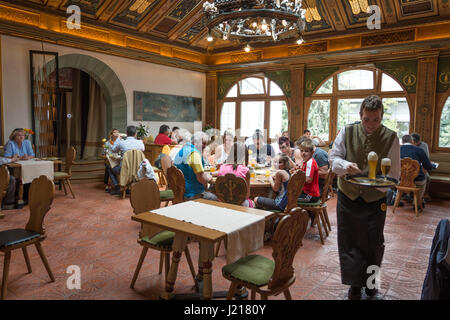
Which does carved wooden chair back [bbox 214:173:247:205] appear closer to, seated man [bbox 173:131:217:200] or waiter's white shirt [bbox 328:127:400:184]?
seated man [bbox 173:131:217:200]

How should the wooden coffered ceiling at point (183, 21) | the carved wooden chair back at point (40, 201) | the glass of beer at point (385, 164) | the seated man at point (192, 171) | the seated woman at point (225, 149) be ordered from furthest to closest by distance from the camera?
1. the wooden coffered ceiling at point (183, 21)
2. the seated woman at point (225, 149)
3. the seated man at point (192, 171)
4. the carved wooden chair back at point (40, 201)
5. the glass of beer at point (385, 164)

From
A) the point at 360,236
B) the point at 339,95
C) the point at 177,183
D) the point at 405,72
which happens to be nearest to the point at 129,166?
the point at 177,183

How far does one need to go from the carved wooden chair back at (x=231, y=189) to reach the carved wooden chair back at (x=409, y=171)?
383cm

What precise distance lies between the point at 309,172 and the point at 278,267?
2.21m

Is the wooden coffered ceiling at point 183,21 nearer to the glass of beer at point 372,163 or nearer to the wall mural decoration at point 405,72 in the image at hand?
the wall mural decoration at point 405,72

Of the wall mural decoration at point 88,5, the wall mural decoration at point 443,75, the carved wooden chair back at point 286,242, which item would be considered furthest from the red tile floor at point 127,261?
the wall mural decoration at point 88,5

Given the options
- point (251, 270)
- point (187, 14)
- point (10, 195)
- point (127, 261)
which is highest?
point (187, 14)

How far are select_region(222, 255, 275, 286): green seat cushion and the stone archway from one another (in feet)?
24.7

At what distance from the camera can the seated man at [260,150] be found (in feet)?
19.1

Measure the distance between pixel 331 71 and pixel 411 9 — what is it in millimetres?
2262

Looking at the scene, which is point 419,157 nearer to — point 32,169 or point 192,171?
point 192,171

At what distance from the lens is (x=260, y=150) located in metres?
6.00

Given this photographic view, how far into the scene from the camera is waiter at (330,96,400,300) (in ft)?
8.25
